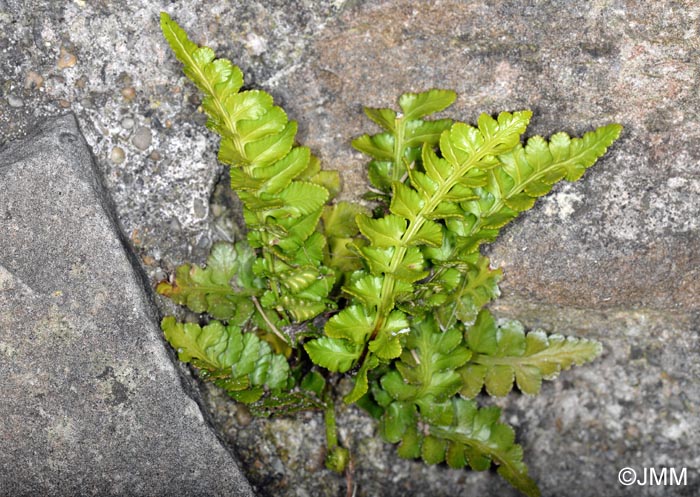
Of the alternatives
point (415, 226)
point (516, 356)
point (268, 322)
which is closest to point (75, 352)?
point (268, 322)

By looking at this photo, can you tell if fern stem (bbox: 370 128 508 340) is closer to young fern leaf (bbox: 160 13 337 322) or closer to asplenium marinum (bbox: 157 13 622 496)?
asplenium marinum (bbox: 157 13 622 496)

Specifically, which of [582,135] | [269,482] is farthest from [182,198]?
[582,135]

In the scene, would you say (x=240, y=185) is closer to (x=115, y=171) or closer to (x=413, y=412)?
(x=115, y=171)

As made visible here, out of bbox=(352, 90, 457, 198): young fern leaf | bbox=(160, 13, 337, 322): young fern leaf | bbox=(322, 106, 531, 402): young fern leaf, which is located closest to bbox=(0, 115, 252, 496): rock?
bbox=(160, 13, 337, 322): young fern leaf

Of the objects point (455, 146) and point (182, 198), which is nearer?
point (455, 146)

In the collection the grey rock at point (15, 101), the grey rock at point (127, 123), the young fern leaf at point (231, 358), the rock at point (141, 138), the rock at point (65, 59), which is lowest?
the young fern leaf at point (231, 358)

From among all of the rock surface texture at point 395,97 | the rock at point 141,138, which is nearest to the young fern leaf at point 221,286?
the rock surface texture at point 395,97

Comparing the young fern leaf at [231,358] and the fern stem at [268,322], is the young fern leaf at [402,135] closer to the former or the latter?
the fern stem at [268,322]
